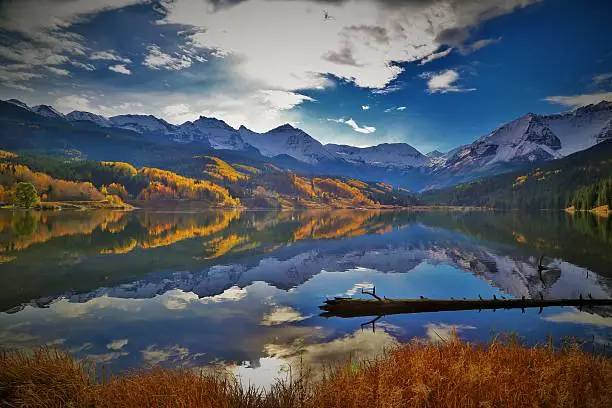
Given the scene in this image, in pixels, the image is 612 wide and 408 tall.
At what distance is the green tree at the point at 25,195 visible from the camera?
192375mm

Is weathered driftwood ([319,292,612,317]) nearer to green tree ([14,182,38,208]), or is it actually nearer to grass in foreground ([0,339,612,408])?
grass in foreground ([0,339,612,408])

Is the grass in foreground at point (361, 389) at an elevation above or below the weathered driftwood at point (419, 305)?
above

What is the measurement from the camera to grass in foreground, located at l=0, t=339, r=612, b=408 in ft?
33.0

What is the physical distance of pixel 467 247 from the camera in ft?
220

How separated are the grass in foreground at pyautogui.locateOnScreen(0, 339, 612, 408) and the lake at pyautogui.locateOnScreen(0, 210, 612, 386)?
17.5 feet

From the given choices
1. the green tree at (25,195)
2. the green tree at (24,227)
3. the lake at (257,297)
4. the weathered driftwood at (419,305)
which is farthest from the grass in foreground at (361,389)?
the green tree at (25,195)

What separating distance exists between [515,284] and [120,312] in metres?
34.7

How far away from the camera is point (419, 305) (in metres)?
26.5

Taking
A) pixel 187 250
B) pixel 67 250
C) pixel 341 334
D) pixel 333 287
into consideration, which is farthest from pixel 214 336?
pixel 67 250

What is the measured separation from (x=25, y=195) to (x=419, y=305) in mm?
224447

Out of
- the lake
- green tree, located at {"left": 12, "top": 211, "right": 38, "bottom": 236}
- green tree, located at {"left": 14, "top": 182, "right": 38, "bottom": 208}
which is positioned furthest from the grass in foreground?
green tree, located at {"left": 14, "top": 182, "right": 38, "bottom": 208}

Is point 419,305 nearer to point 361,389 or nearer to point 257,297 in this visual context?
point 257,297

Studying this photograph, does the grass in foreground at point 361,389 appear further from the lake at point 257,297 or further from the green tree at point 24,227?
the green tree at point 24,227

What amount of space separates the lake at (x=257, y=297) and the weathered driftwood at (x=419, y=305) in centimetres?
79
